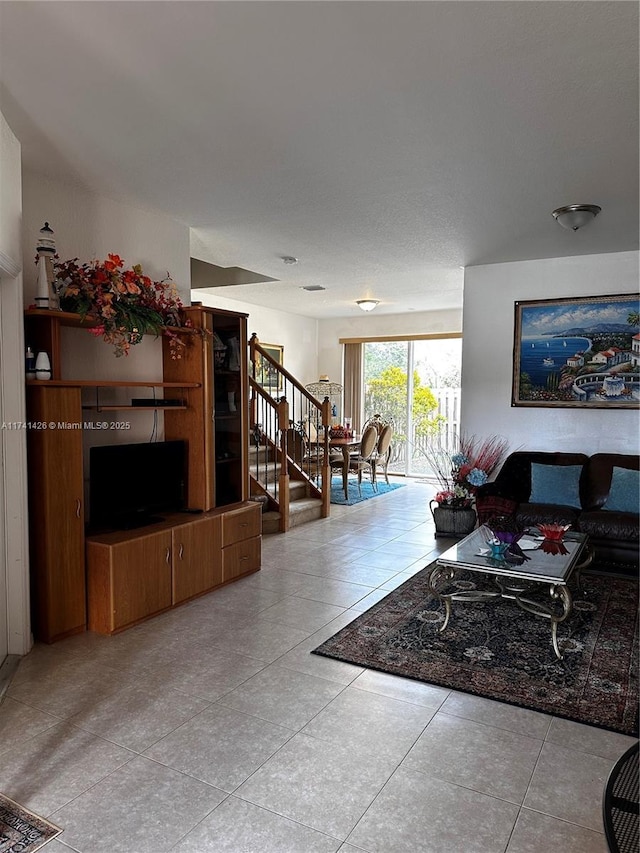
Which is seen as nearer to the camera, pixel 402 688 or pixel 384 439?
pixel 402 688

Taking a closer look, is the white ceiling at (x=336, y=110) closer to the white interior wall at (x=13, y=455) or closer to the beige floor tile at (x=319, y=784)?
the white interior wall at (x=13, y=455)

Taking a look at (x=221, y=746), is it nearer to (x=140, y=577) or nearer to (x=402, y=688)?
(x=402, y=688)

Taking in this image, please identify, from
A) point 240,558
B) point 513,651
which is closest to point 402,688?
point 513,651

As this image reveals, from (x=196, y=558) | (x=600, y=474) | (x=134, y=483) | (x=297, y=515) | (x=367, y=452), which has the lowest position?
(x=297, y=515)

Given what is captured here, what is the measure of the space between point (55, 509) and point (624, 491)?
416 centimetres

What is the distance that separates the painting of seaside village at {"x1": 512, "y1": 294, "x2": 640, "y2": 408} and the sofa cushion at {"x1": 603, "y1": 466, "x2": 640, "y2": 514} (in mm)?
709

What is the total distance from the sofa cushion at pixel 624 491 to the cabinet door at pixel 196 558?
10.2 ft

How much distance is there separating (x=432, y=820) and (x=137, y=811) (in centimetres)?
99

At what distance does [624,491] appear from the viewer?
475 centimetres

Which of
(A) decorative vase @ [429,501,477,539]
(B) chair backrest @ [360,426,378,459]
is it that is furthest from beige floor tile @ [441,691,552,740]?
(B) chair backrest @ [360,426,378,459]

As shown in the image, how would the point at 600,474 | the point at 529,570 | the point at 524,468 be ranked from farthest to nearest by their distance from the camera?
the point at 524,468, the point at 600,474, the point at 529,570

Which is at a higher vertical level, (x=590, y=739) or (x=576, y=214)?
(x=576, y=214)

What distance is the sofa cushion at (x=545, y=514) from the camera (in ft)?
15.8

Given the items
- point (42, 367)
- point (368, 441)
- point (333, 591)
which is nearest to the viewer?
point (42, 367)
